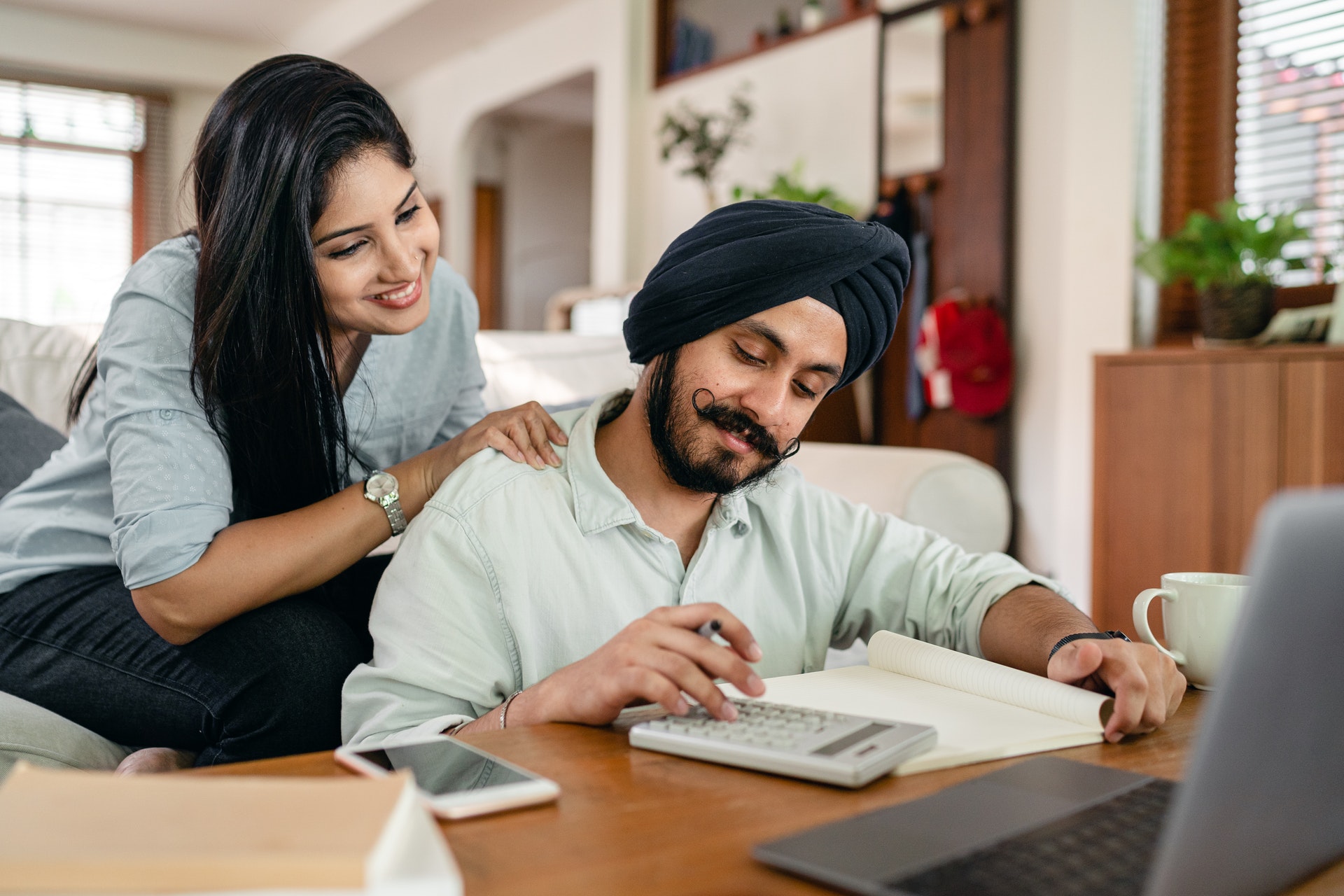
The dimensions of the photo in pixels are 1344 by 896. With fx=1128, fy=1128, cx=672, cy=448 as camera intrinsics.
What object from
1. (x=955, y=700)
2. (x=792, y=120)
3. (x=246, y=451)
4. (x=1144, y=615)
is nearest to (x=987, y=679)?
(x=955, y=700)

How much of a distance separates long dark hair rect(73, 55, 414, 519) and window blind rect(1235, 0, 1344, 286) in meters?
2.75

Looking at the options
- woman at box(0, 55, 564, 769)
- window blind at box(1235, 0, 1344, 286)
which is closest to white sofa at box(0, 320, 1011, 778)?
woman at box(0, 55, 564, 769)

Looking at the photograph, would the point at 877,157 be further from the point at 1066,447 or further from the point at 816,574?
the point at 816,574

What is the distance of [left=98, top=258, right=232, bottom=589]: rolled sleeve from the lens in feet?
4.14

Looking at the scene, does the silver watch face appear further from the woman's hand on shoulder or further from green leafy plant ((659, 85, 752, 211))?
green leafy plant ((659, 85, 752, 211))

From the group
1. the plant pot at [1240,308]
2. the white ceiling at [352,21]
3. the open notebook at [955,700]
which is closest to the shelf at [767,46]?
the white ceiling at [352,21]

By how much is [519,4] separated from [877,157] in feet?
8.93

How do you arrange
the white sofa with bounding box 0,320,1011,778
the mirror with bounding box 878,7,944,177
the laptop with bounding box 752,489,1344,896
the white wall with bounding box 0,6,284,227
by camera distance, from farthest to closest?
1. the white wall with bounding box 0,6,284,227
2. the mirror with bounding box 878,7,944,177
3. the white sofa with bounding box 0,320,1011,778
4. the laptop with bounding box 752,489,1344,896

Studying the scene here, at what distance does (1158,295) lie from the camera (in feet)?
12.1

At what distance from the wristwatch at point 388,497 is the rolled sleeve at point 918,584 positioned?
1.77 ft

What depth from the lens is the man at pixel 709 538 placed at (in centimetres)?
107

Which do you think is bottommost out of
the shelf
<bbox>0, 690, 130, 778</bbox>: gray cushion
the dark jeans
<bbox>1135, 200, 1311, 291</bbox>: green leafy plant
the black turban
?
<bbox>0, 690, 130, 778</bbox>: gray cushion

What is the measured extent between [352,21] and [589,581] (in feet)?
20.7

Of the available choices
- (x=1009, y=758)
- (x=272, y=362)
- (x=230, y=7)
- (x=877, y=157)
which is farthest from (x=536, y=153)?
(x=1009, y=758)
